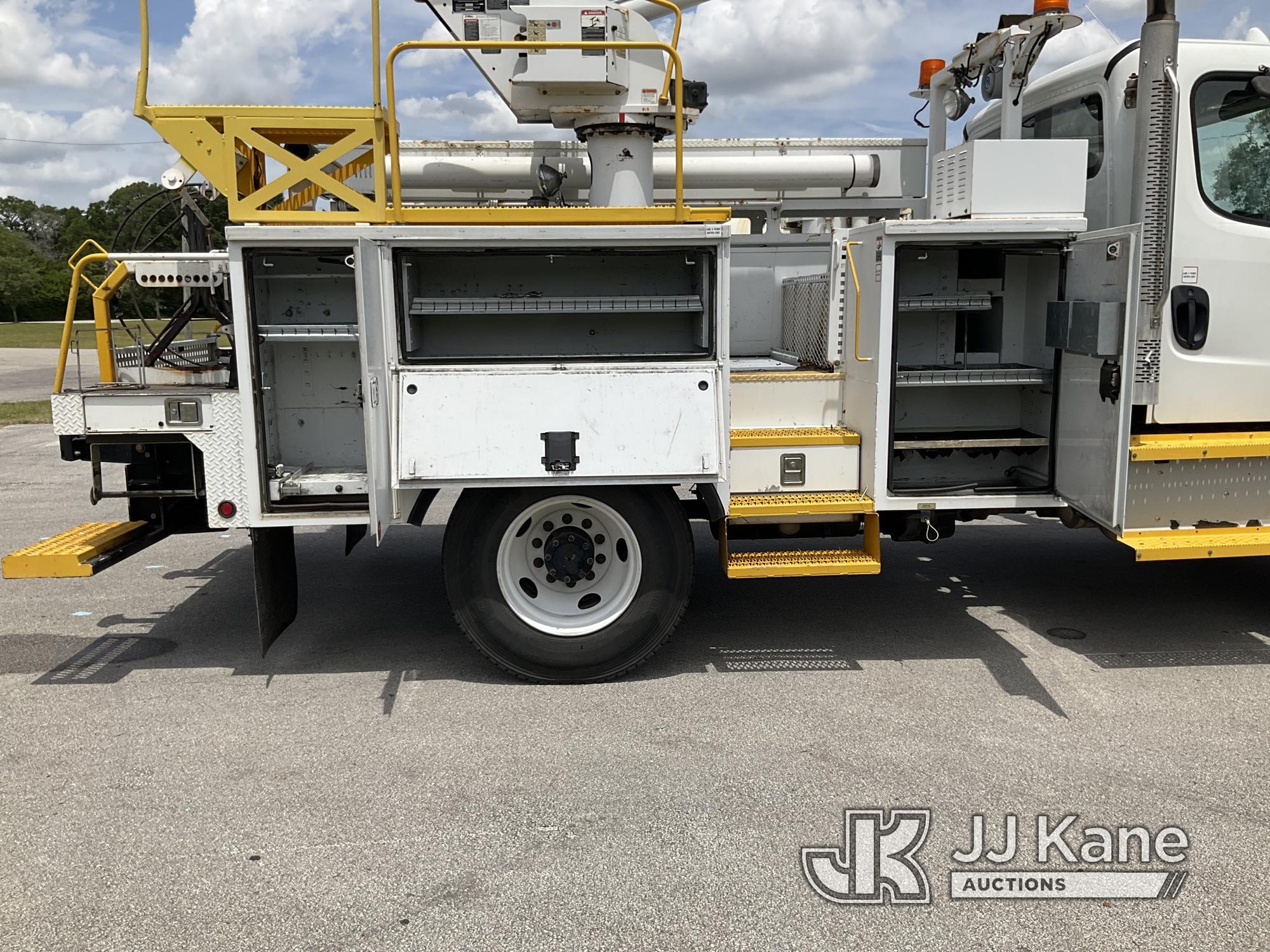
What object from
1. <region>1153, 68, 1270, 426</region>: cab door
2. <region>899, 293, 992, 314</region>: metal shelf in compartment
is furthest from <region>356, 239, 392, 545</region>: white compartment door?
<region>1153, 68, 1270, 426</region>: cab door

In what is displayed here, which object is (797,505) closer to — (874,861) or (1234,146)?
(874,861)

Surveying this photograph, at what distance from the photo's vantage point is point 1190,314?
4.94 metres

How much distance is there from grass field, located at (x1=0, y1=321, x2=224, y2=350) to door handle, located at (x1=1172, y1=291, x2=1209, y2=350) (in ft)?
15.9

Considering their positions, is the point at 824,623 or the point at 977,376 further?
the point at 824,623

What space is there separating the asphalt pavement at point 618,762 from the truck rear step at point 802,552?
533 millimetres

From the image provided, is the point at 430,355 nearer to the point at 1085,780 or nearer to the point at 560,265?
the point at 560,265

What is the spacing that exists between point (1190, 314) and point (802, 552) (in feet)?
6.93

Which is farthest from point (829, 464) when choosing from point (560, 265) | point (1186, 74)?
point (1186, 74)

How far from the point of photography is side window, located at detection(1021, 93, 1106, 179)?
5.41m

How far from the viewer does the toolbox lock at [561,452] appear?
462 centimetres

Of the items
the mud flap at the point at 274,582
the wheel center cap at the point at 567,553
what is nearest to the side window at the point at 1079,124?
the wheel center cap at the point at 567,553

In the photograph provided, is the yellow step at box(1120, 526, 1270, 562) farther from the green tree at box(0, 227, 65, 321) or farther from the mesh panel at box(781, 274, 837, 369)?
the green tree at box(0, 227, 65, 321)

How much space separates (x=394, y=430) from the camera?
15.2 feet

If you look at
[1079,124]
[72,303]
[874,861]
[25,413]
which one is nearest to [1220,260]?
[1079,124]
